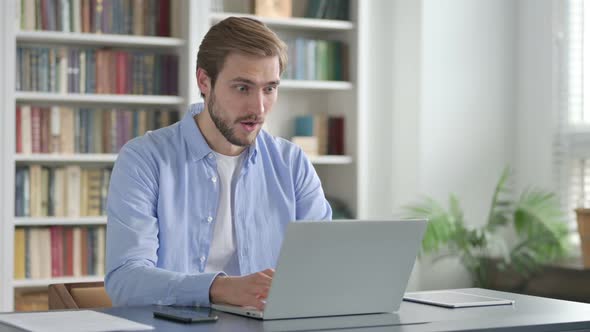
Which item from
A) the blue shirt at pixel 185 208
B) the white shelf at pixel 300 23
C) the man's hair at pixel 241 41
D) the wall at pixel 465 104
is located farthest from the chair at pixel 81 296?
the wall at pixel 465 104

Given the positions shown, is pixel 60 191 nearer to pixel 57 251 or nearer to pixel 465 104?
pixel 57 251

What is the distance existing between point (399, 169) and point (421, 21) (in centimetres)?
76

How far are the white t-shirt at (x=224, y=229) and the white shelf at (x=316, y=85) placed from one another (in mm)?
2272

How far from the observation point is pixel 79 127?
4.51m

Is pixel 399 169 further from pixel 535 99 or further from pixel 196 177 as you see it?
pixel 196 177

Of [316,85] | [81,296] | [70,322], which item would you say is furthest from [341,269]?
[316,85]

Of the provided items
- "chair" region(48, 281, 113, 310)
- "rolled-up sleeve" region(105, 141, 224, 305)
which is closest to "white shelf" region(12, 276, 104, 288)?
"chair" region(48, 281, 113, 310)

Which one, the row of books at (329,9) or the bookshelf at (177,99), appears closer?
the bookshelf at (177,99)

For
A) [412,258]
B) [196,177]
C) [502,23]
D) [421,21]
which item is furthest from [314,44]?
[412,258]

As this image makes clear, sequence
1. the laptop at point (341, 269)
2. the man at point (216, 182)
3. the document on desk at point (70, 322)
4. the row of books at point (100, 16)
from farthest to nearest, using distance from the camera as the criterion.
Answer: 1. the row of books at point (100, 16)
2. the man at point (216, 182)
3. the laptop at point (341, 269)
4. the document on desk at point (70, 322)

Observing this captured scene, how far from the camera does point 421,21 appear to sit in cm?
499

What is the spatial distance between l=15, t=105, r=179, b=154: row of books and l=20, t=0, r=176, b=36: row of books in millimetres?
365

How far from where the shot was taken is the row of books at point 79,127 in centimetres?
439

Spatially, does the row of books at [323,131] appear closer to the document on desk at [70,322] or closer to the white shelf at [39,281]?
the white shelf at [39,281]
